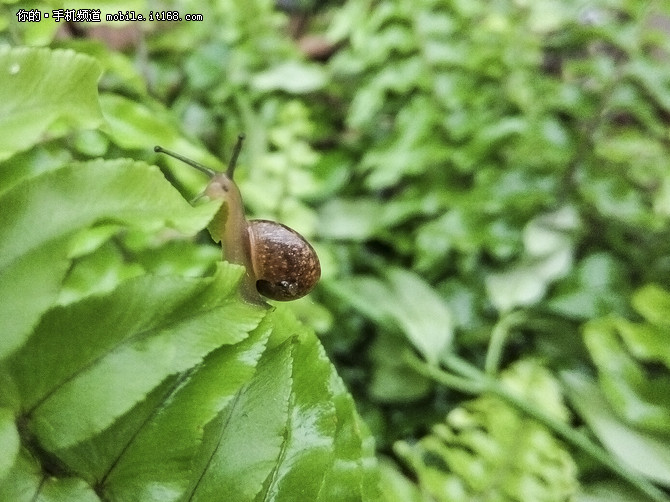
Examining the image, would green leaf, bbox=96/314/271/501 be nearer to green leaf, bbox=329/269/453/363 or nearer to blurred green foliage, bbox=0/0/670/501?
blurred green foliage, bbox=0/0/670/501

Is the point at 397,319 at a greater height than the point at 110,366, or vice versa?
the point at 110,366

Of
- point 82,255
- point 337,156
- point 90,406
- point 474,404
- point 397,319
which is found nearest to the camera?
point 90,406

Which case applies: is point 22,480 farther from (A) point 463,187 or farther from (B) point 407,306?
(A) point 463,187

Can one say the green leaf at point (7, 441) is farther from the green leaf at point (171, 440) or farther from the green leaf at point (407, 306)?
the green leaf at point (407, 306)

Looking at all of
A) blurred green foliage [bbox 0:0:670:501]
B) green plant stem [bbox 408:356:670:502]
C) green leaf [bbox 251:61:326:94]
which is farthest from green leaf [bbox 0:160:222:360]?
green leaf [bbox 251:61:326:94]

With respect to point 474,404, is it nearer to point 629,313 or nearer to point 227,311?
point 629,313

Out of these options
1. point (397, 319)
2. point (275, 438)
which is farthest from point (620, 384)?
point (275, 438)
